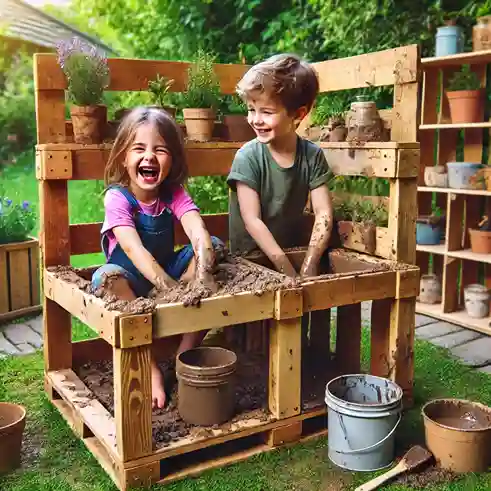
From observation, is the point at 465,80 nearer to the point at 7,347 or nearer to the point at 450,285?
the point at 450,285

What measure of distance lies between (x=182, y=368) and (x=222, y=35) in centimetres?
581

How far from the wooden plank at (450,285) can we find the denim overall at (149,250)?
8.86ft

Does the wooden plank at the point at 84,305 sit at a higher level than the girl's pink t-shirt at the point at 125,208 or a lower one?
lower

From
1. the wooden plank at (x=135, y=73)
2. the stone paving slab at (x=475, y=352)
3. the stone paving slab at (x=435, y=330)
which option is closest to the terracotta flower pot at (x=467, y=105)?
the stone paving slab at (x=435, y=330)

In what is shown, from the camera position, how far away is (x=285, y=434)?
3051 mm

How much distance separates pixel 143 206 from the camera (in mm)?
3203

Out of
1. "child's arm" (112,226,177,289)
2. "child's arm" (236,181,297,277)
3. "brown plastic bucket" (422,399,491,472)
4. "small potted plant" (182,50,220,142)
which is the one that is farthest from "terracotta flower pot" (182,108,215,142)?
"brown plastic bucket" (422,399,491,472)

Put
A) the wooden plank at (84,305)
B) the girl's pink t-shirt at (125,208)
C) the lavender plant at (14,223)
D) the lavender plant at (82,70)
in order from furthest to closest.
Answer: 1. the lavender plant at (14,223)
2. the lavender plant at (82,70)
3. the girl's pink t-shirt at (125,208)
4. the wooden plank at (84,305)

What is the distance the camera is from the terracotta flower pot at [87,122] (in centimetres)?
330

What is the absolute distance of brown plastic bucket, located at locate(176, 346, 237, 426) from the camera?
285 cm

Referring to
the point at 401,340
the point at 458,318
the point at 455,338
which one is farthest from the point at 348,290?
the point at 458,318

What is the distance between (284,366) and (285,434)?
0.33 m

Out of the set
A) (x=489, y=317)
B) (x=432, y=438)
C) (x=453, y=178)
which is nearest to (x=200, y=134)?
(x=432, y=438)

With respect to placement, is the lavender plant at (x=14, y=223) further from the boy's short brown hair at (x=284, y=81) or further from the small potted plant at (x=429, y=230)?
the small potted plant at (x=429, y=230)
